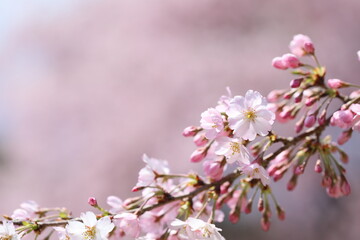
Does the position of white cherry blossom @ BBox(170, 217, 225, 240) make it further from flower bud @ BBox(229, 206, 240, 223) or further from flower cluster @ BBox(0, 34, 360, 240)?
flower bud @ BBox(229, 206, 240, 223)

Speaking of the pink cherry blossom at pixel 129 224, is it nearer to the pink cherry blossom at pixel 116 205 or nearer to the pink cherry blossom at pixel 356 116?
the pink cherry blossom at pixel 116 205

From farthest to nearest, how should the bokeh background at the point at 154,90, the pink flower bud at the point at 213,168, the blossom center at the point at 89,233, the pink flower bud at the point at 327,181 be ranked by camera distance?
the bokeh background at the point at 154,90 → the pink flower bud at the point at 327,181 → the pink flower bud at the point at 213,168 → the blossom center at the point at 89,233

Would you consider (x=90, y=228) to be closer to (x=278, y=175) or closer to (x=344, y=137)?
(x=278, y=175)

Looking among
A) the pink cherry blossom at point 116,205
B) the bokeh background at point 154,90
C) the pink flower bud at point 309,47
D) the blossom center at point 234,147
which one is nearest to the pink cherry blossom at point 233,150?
the blossom center at point 234,147

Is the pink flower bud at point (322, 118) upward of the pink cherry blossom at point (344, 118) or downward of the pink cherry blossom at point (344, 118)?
upward

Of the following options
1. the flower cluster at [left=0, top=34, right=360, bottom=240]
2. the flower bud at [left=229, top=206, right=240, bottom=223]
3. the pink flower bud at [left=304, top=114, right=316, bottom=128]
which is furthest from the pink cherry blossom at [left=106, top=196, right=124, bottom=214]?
the pink flower bud at [left=304, top=114, right=316, bottom=128]

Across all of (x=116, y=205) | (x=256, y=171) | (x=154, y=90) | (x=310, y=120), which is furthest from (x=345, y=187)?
(x=154, y=90)

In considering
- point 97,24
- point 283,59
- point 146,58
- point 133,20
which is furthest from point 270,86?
point 283,59
